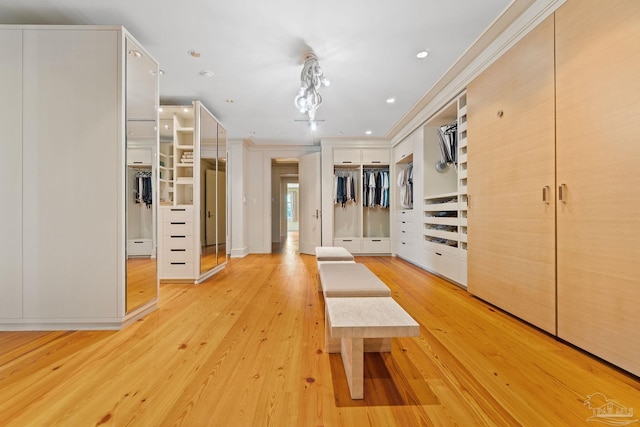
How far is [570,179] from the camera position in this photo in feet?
5.25

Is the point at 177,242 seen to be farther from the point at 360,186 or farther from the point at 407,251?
the point at 407,251

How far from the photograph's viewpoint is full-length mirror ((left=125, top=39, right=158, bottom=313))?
1955 mm

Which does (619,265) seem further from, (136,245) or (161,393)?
(136,245)

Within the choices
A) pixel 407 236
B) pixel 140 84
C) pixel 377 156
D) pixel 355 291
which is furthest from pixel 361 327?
pixel 377 156

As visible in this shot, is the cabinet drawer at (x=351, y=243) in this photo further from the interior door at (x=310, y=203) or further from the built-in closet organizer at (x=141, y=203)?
the built-in closet organizer at (x=141, y=203)

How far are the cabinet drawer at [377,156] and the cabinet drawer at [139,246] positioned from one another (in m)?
4.14

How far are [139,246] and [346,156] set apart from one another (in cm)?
409

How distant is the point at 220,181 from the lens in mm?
3816

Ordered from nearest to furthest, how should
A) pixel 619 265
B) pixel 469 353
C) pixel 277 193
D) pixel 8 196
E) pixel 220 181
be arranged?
1. pixel 619 265
2. pixel 469 353
3. pixel 8 196
4. pixel 220 181
5. pixel 277 193

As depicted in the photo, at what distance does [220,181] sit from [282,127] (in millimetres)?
1521

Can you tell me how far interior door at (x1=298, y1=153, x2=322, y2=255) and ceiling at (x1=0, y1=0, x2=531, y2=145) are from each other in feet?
6.30

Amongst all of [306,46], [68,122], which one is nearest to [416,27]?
[306,46]

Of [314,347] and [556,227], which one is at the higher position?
[556,227]

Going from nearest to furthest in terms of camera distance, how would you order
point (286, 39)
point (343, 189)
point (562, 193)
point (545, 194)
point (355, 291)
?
point (355, 291)
point (562, 193)
point (545, 194)
point (286, 39)
point (343, 189)
